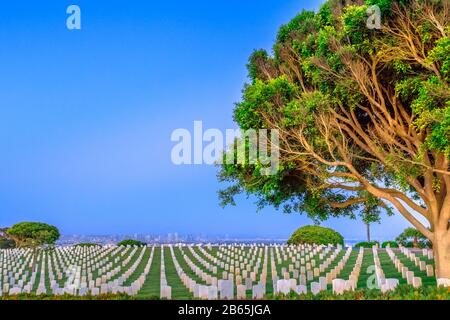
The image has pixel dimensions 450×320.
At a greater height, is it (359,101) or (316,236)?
(359,101)

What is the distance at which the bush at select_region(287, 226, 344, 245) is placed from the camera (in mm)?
36156

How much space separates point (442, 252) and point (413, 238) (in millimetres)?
20980

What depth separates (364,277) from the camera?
16.7 meters

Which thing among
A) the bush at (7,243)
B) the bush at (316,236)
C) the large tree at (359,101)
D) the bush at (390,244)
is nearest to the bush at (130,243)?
the bush at (316,236)

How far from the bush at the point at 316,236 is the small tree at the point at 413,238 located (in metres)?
4.26

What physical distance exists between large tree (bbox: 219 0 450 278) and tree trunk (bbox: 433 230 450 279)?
0.09ft

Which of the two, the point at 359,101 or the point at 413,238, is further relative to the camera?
the point at 413,238

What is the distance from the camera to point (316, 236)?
120 feet

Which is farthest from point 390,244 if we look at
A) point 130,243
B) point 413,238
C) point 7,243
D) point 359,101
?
point 7,243

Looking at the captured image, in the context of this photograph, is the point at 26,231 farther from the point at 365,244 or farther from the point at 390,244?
the point at 390,244

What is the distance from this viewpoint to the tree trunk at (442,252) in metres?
15.0

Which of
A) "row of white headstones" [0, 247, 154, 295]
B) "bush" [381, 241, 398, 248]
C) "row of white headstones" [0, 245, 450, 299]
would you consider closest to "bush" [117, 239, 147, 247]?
"row of white headstones" [0, 247, 154, 295]

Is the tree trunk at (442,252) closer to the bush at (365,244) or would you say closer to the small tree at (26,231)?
the bush at (365,244)
